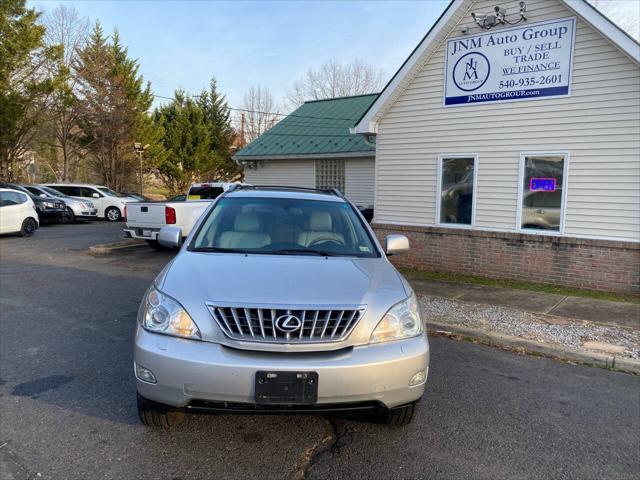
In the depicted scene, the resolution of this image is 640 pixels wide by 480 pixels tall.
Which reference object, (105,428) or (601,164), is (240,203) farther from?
(601,164)

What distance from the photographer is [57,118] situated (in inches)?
1056

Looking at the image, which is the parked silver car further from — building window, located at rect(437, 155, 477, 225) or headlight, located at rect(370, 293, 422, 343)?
headlight, located at rect(370, 293, 422, 343)

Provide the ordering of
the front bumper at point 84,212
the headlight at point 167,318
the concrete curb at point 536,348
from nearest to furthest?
the headlight at point 167,318, the concrete curb at point 536,348, the front bumper at point 84,212

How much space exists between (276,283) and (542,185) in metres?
7.14

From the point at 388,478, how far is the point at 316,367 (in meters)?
0.82

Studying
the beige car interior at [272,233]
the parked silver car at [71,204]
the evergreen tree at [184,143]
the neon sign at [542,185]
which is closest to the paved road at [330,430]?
the beige car interior at [272,233]

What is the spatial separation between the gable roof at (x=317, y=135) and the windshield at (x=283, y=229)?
1000 centimetres

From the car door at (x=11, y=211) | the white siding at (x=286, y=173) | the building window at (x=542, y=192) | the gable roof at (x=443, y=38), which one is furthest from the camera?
the white siding at (x=286, y=173)

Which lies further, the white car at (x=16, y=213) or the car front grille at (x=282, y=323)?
the white car at (x=16, y=213)

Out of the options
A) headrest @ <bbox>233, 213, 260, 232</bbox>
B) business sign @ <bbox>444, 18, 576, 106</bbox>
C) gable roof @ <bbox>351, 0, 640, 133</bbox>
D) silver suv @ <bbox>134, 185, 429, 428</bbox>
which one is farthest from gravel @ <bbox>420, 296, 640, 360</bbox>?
gable roof @ <bbox>351, 0, 640, 133</bbox>

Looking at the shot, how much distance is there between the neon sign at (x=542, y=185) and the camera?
8.42m

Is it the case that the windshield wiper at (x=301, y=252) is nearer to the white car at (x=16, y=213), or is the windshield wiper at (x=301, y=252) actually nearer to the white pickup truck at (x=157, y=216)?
the white pickup truck at (x=157, y=216)

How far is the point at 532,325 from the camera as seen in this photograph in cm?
595

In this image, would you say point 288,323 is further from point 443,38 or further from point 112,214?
point 112,214
